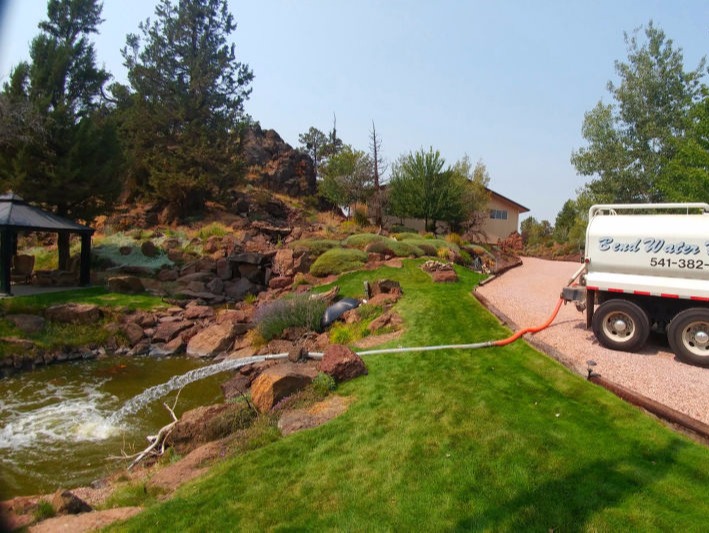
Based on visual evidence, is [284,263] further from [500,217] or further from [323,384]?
[500,217]

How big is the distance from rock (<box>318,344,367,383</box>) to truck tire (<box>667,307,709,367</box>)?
16.1ft

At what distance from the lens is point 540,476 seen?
4.38 meters

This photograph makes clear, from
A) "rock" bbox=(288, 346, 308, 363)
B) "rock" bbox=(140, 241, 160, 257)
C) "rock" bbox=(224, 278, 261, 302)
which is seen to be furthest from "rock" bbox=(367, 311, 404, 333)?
"rock" bbox=(140, 241, 160, 257)

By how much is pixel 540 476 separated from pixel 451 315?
20.7 ft

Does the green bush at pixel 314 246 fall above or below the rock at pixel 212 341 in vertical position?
above

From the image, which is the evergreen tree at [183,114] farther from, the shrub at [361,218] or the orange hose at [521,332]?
the orange hose at [521,332]

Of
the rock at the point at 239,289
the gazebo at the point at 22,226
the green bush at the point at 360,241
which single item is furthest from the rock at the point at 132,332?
the green bush at the point at 360,241

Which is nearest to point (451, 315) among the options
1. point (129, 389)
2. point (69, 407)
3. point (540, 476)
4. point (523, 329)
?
point (523, 329)

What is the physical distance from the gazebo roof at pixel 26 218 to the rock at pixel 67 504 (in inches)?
460

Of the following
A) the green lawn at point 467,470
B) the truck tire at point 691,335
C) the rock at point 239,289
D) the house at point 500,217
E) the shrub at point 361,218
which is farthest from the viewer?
the house at point 500,217

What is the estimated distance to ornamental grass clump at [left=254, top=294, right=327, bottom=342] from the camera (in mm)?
11500

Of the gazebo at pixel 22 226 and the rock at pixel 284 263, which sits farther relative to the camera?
the rock at pixel 284 263

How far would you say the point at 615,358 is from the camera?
24.8 ft

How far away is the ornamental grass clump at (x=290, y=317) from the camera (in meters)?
Answer: 11.5
